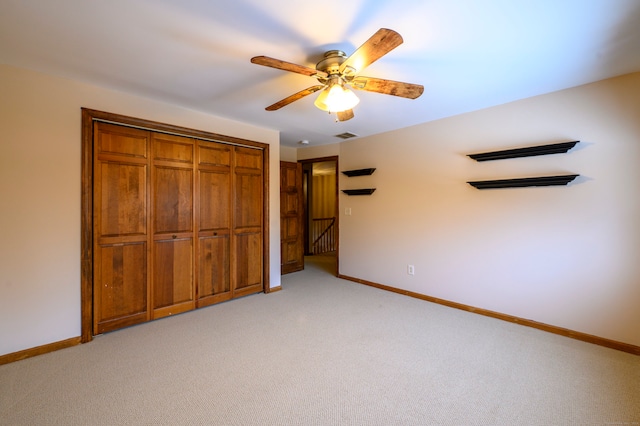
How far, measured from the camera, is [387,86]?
195 cm

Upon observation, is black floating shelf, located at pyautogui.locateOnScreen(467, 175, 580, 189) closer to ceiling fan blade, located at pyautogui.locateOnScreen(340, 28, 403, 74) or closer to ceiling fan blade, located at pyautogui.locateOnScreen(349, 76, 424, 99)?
ceiling fan blade, located at pyautogui.locateOnScreen(349, 76, 424, 99)

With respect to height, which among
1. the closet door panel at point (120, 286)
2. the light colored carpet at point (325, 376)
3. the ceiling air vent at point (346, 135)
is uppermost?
the ceiling air vent at point (346, 135)

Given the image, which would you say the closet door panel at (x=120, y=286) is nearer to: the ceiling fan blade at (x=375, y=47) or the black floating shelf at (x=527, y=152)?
the ceiling fan blade at (x=375, y=47)

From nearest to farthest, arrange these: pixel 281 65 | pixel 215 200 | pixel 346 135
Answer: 1. pixel 281 65
2. pixel 215 200
3. pixel 346 135

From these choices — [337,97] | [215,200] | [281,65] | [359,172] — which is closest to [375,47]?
[337,97]

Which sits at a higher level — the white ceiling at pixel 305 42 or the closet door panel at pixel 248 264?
the white ceiling at pixel 305 42

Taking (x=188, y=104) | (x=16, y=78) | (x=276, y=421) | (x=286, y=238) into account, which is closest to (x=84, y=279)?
(x=16, y=78)

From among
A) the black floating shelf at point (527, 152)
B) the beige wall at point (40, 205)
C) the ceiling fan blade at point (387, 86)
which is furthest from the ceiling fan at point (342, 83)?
the beige wall at point (40, 205)

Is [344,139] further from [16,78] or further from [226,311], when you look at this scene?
[16,78]

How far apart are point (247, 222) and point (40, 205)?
204 centimetres

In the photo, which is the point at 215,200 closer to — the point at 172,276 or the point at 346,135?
the point at 172,276

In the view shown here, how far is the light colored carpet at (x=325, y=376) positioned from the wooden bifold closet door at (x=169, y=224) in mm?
347

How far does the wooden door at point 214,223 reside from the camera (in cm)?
333

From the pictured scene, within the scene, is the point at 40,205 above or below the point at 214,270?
above
